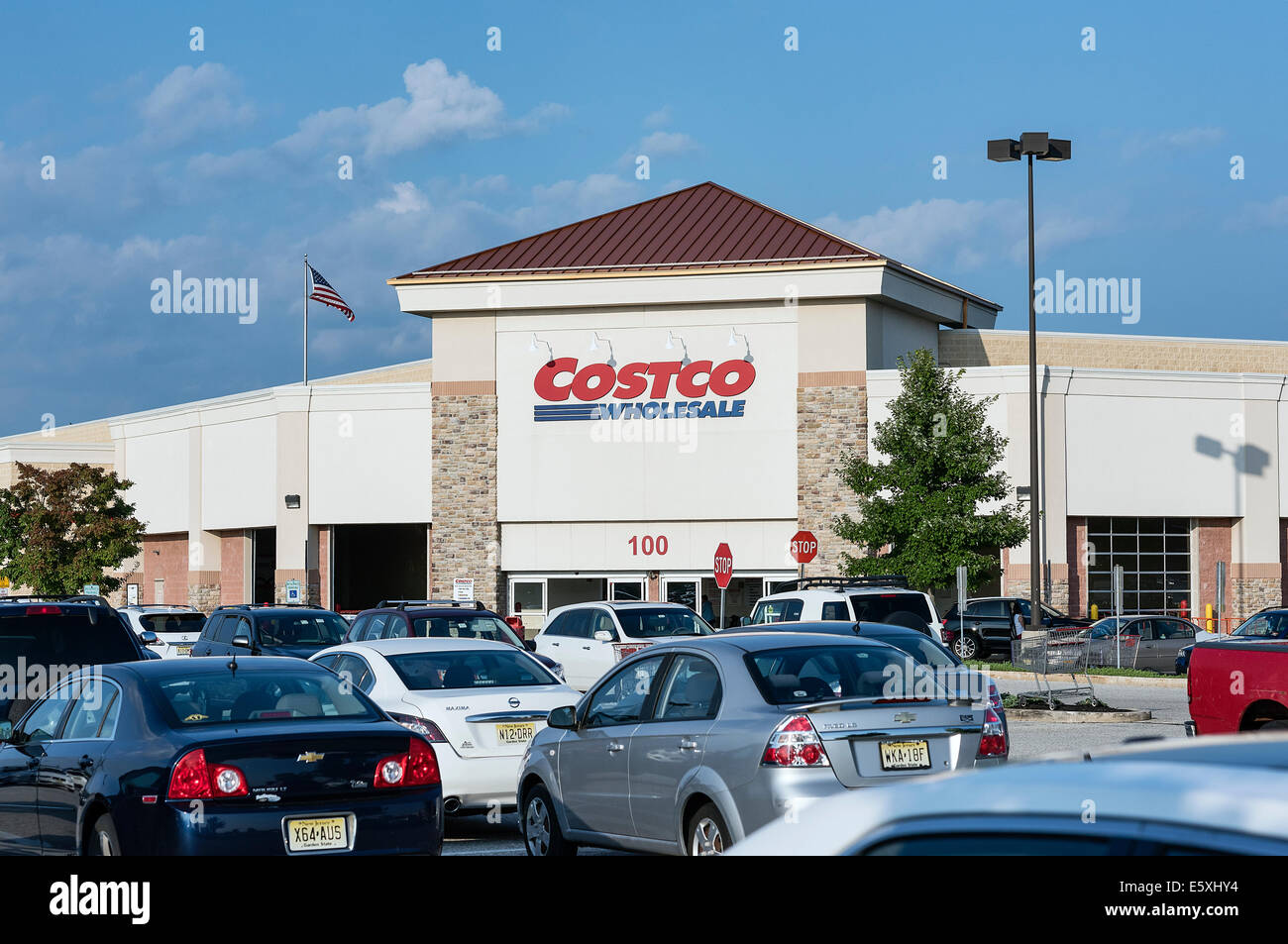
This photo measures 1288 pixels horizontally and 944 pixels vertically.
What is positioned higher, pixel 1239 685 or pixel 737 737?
pixel 737 737

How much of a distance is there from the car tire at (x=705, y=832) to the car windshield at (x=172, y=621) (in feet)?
71.8

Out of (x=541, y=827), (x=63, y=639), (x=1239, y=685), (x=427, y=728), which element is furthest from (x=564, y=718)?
(x=1239, y=685)

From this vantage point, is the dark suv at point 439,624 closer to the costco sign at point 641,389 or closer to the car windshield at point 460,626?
the car windshield at point 460,626

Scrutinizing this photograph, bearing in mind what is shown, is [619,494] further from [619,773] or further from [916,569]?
[619,773]

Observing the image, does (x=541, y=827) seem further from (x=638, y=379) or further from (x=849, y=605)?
(x=638, y=379)

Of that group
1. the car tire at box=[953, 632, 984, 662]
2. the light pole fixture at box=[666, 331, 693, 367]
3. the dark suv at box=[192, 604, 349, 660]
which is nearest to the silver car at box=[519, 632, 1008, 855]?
the dark suv at box=[192, 604, 349, 660]

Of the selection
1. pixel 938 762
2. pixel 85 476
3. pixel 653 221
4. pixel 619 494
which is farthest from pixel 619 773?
pixel 85 476

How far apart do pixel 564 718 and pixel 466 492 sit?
39049mm

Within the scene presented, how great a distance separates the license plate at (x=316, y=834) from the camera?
27.4ft

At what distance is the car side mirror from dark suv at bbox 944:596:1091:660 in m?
28.6

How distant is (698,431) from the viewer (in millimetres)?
47812

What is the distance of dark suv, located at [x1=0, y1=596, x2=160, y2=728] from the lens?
13.5m

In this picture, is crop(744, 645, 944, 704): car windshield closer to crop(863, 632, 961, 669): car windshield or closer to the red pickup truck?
the red pickup truck

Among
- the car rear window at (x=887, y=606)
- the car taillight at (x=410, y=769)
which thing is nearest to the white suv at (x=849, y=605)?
the car rear window at (x=887, y=606)
